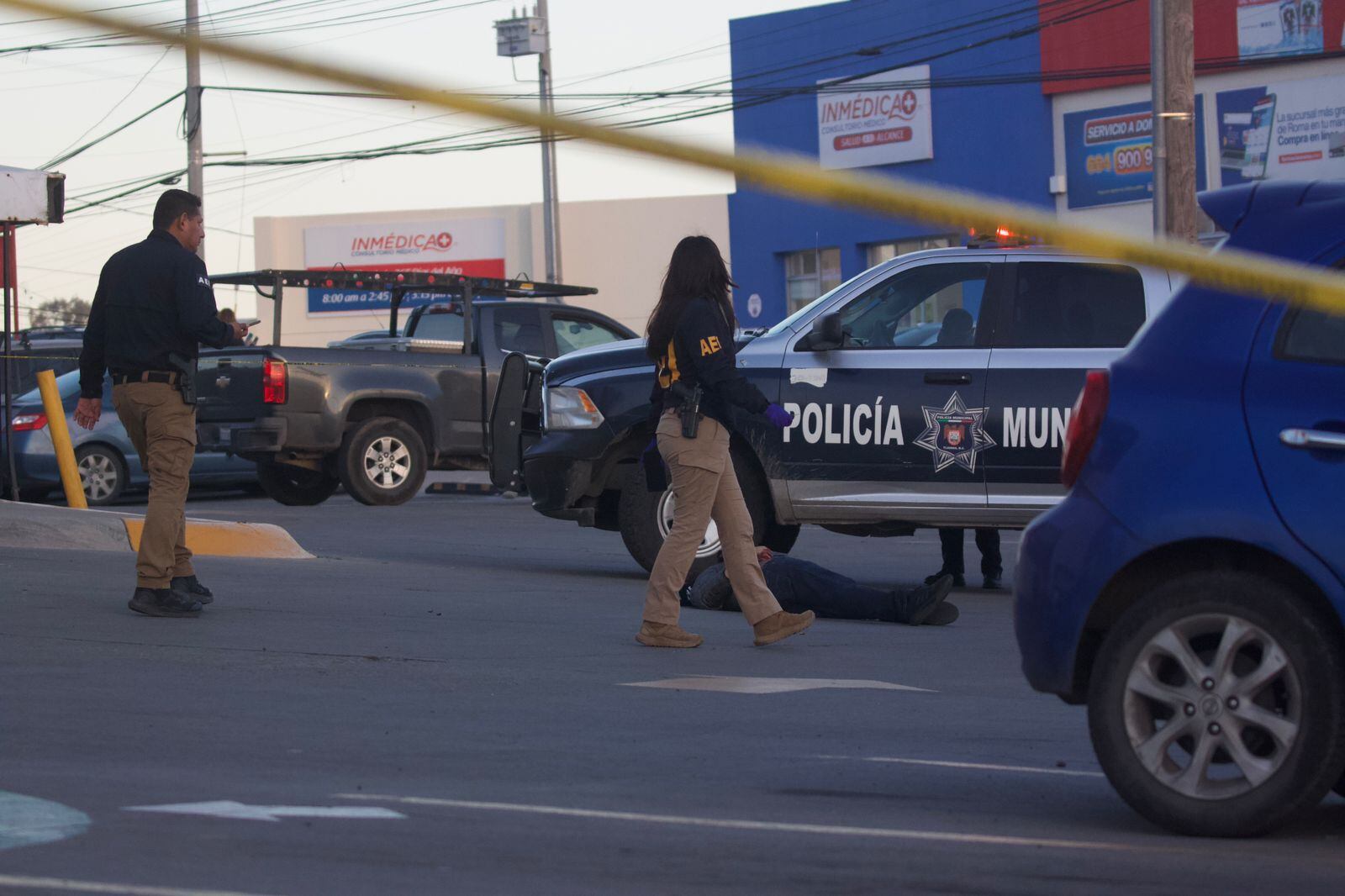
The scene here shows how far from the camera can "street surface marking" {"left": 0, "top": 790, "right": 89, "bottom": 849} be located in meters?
4.38

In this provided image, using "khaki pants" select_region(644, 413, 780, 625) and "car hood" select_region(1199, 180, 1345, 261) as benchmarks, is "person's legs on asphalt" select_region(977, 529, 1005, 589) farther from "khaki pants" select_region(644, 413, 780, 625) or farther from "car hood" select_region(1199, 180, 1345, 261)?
"car hood" select_region(1199, 180, 1345, 261)

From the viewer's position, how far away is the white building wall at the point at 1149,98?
2836 centimetres

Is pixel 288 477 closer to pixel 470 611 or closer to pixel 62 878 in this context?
pixel 470 611

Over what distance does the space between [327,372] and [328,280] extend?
5.45 ft

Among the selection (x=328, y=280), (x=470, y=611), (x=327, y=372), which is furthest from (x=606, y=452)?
(x=328, y=280)

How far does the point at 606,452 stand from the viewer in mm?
10734

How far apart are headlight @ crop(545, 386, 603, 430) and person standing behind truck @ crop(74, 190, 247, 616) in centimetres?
282

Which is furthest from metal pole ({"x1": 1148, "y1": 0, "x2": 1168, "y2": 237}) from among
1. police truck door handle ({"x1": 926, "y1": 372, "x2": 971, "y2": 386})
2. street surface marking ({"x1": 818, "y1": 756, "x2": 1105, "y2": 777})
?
street surface marking ({"x1": 818, "y1": 756, "x2": 1105, "y2": 777})

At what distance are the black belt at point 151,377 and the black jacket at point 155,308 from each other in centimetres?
2

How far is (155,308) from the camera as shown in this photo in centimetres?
834

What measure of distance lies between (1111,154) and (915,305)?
21.7 meters

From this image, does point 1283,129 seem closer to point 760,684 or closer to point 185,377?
point 185,377

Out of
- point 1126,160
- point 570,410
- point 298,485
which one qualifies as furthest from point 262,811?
point 1126,160

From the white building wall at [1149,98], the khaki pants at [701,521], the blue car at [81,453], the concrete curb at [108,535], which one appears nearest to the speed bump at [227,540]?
the concrete curb at [108,535]
